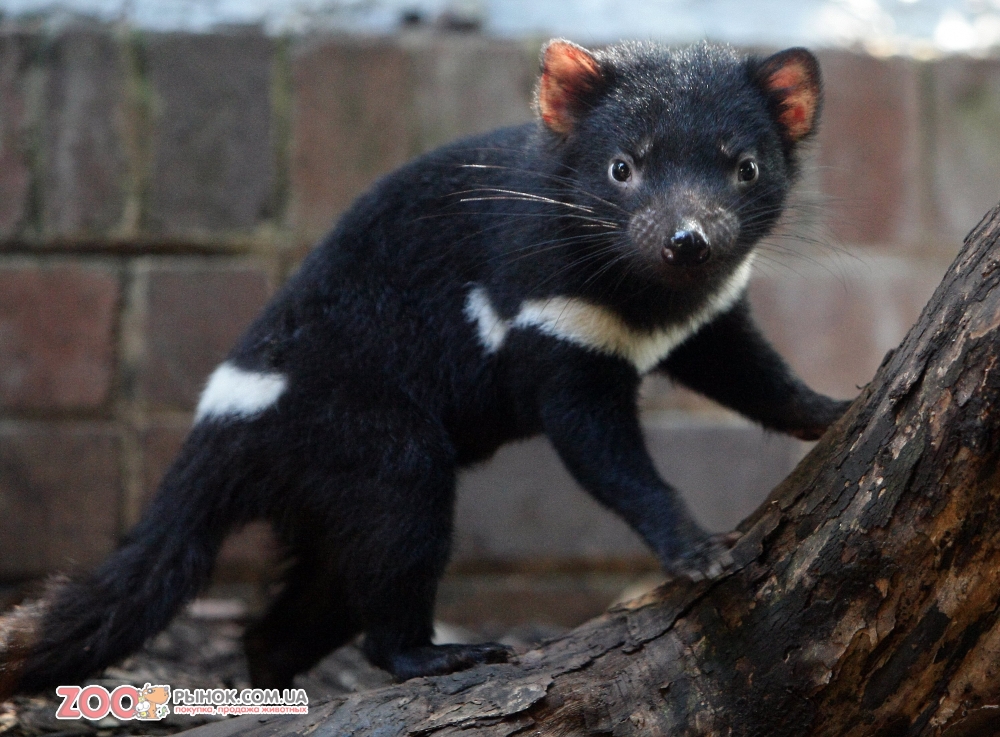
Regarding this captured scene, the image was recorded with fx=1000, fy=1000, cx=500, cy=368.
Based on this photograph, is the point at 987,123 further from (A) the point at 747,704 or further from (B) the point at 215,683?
(B) the point at 215,683

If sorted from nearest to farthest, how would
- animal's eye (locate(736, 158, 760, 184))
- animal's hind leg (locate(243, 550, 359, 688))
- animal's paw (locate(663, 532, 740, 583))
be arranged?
animal's paw (locate(663, 532, 740, 583)) < animal's eye (locate(736, 158, 760, 184)) < animal's hind leg (locate(243, 550, 359, 688))

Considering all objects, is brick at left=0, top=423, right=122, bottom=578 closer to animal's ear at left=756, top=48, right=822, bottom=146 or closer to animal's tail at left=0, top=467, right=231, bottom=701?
animal's tail at left=0, top=467, right=231, bottom=701

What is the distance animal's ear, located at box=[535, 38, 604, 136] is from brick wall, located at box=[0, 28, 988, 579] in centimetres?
150

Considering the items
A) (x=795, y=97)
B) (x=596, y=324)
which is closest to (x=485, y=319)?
(x=596, y=324)

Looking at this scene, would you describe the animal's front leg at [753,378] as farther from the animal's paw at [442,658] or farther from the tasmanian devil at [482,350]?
the animal's paw at [442,658]

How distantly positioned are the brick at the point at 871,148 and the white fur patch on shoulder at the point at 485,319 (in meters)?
2.03

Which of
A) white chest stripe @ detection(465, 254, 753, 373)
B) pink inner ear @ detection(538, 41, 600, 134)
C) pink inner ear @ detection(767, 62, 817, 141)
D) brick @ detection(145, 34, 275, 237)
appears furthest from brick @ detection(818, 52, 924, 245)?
brick @ detection(145, 34, 275, 237)

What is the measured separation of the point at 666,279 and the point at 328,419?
0.94 metres

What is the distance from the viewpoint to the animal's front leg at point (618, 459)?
2246mm

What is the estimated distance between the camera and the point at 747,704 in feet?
6.93

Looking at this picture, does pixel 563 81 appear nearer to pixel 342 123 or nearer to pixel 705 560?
pixel 705 560

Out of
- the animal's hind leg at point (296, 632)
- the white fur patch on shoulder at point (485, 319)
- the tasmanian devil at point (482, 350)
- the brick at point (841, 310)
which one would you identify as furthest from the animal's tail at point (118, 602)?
the brick at point (841, 310)

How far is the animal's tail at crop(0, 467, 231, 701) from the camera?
95.2 inches

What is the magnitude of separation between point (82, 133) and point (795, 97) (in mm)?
2740
